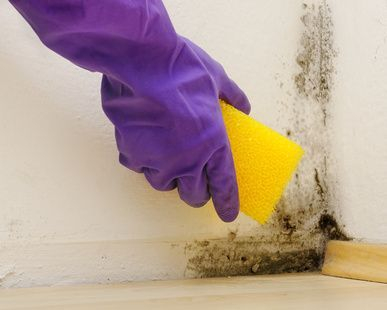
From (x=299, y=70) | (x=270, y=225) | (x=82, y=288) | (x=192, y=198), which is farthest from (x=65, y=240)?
(x=299, y=70)

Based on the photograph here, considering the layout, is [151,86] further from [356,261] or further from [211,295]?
[356,261]

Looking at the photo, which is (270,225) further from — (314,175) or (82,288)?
(82,288)

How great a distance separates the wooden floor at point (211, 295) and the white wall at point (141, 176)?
0.15 feet

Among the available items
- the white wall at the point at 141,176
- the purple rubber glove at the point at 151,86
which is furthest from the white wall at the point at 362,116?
the purple rubber glove at the point at 151,86

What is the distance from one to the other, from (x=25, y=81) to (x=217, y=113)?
240 mm

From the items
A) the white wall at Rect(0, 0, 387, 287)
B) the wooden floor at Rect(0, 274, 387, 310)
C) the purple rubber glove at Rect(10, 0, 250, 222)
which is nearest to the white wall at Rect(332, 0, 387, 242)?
the white wall at Rect(0, 0, 387, 287)

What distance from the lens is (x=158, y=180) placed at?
68 centimetres

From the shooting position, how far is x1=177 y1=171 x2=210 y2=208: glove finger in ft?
2.19

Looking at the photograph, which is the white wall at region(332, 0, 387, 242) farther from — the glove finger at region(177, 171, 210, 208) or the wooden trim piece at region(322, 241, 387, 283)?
the glove finger at region(177, 171, 210, 208)

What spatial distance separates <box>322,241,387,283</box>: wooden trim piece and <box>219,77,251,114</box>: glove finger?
0.25 meters

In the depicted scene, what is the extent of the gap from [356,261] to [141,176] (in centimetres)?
31

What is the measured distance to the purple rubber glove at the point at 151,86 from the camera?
0.58 metres

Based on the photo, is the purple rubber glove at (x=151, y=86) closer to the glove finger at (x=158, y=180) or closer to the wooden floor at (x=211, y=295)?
the glove finger at (x=158, y=180)

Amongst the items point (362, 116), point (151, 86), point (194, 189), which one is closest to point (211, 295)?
point (194, 189)
